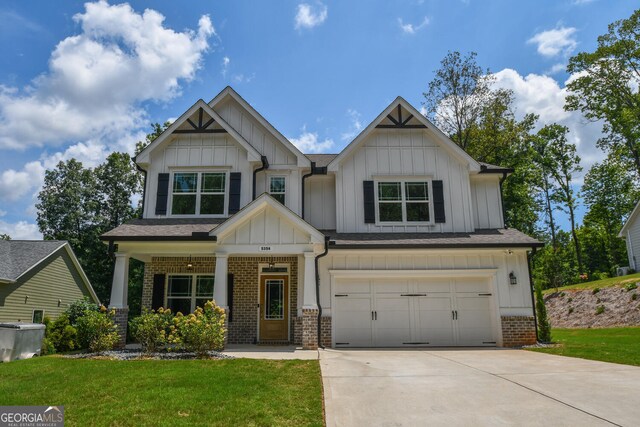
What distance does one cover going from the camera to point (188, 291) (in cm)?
1429

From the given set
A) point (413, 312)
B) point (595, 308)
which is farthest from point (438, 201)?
point (595, 308)

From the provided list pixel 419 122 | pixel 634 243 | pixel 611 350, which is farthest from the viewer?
pixel 634 243

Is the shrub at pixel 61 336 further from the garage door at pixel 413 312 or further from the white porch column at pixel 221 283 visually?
the garage door at pixel 413 312

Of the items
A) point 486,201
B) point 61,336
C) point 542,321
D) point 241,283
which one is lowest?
point 61,336

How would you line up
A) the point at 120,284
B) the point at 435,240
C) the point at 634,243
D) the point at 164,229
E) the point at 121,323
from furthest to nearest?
the point at 634,243, the point at 435,240, the point at 164,229, the point at 120,284, the point at 121,323

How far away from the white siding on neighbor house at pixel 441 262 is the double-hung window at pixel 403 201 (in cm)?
174

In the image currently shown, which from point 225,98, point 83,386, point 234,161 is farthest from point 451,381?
point 225,98

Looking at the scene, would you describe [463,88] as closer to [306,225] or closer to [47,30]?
[306,225]

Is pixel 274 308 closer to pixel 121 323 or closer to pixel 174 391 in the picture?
pixel 121 323

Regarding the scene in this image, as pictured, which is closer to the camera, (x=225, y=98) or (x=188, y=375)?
(x=188, y=375)

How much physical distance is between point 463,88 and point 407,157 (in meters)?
13.1

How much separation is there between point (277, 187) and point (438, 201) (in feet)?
18.5

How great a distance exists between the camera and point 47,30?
13781 millimetres

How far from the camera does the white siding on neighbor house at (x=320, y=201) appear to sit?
1491 cm
